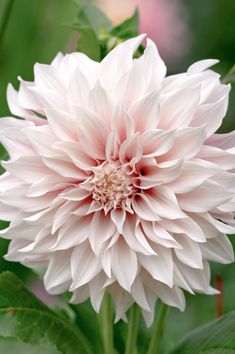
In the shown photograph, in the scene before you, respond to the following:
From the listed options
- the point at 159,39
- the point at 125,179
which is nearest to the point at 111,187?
the point at 125,179

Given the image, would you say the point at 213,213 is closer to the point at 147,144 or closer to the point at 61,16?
the point at 147,144

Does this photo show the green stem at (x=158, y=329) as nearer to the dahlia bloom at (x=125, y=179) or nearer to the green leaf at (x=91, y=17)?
the dahlia bloom at (x=125, y=179)

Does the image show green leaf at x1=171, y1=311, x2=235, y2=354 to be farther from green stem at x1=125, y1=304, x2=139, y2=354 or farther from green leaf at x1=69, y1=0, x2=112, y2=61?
green leaf at x1=69, y1=0, x2=112, y2=61

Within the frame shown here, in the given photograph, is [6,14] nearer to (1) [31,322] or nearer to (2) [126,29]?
(2) [126,29]

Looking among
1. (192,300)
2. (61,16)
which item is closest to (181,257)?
(192,300)

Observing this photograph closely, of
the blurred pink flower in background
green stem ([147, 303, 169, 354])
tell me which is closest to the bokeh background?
the blurred pink flower in background

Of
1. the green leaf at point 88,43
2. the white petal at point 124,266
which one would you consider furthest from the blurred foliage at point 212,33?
the white petal at point 124,266

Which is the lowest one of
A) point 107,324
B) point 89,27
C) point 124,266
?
point 107,324
